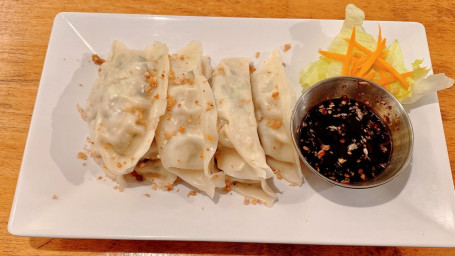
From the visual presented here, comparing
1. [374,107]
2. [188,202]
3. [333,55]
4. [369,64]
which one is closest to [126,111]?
[188,202]

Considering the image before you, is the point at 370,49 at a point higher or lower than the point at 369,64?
higher

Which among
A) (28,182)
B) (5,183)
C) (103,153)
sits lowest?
(5,183)

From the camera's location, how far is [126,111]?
2531mm

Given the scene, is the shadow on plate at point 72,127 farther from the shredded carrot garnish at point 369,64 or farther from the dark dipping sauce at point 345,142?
the shredded carrot garnish at point 369,64

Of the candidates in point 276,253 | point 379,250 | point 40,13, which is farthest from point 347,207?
point 40,13

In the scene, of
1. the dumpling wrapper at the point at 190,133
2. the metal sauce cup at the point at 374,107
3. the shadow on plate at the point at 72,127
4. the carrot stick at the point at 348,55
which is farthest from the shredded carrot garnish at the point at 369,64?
the shadow on plate at the point at 72,127

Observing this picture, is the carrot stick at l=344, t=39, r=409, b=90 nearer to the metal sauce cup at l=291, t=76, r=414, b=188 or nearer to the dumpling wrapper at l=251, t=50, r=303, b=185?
the metal sauce cup at l=291, t=76, r=414, b=188

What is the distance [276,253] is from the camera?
2.57m

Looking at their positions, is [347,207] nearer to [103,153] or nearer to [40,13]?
[103,153]

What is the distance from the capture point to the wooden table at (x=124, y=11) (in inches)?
101

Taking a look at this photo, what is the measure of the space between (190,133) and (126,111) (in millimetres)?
518

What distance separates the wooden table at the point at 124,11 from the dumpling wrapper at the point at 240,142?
46cm

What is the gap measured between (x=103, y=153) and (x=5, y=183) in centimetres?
94

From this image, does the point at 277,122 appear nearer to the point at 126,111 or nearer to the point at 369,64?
the point at 369,64
